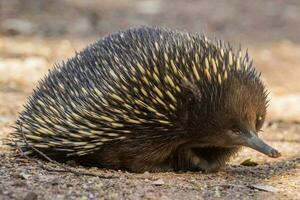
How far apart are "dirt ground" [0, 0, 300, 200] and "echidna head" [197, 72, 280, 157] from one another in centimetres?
33

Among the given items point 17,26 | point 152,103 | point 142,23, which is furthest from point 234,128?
point 142,23

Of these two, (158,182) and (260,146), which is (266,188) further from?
(158,182)

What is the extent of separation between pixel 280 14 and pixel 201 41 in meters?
8.30

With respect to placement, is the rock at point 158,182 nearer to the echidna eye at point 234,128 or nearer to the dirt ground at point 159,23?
the dirt ground at point 159,23

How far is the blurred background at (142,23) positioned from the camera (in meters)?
9.90

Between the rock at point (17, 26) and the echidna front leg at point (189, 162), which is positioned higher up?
the rock at point (17, 26)

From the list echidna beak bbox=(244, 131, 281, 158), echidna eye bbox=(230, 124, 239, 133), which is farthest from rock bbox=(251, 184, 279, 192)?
echidna eye bbox=(230, 124, 239, 133)

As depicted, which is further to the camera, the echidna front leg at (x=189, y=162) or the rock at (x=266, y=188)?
the echidna front leg at (x=189, y=162)

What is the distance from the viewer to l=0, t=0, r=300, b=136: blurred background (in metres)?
9.90

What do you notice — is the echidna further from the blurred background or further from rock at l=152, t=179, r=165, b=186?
the blurred background

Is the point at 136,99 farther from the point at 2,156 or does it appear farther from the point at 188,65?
the point at 2,156

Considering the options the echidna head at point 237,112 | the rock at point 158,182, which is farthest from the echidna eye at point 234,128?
the rock at point 158,182

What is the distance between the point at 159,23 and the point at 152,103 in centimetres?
743

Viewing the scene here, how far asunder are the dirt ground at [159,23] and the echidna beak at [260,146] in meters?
0.26
